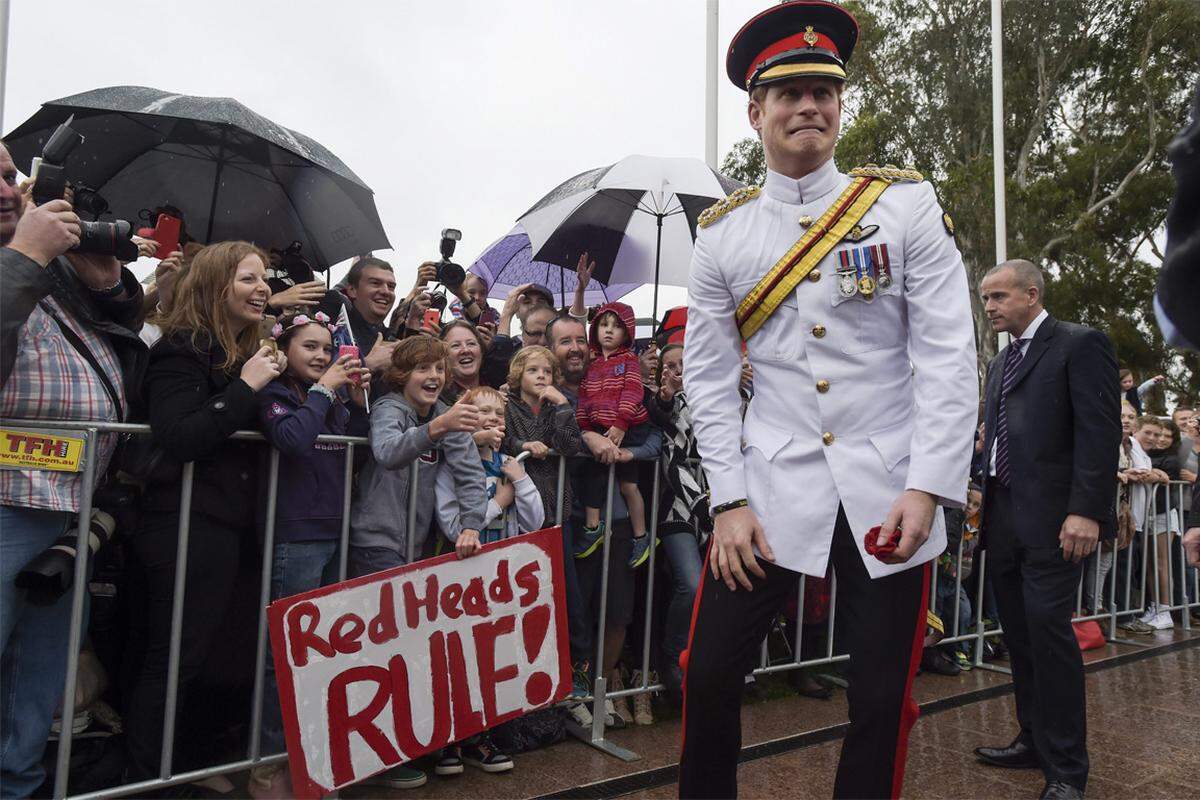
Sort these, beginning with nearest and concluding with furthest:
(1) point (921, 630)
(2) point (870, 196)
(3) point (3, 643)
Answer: (1) point (921, 630)
(2) point (870, 196)
(3) point (3, 643)

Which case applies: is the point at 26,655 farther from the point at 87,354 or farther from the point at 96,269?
the point at 96,269

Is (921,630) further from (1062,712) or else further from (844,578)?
(1062,712)

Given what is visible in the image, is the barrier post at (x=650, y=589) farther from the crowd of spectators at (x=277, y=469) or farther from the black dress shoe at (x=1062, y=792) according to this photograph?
the black dress shoe at (x=1062, y=792)

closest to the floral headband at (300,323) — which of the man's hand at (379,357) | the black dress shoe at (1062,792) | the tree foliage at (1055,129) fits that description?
the man's hand at (379,357)

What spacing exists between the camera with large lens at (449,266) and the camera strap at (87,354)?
2283mm

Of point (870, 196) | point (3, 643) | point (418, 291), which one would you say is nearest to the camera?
point (870, 196)

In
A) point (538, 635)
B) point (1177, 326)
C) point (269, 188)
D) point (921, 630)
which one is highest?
point (269, 188)

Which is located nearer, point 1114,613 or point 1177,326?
point 1177,326

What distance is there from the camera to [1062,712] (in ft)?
11.0

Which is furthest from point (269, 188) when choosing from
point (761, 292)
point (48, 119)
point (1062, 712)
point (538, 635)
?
point (1062, 712)

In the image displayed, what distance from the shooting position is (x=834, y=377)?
2152 millimetres

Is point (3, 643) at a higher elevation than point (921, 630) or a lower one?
lower

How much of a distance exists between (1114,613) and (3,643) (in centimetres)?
735

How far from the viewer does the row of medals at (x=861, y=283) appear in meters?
2.13
